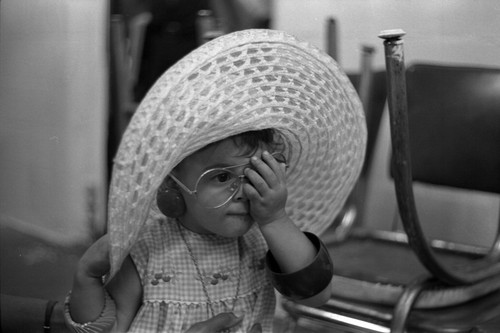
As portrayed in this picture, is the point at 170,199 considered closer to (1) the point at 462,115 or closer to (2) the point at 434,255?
(2) the point at 434,255

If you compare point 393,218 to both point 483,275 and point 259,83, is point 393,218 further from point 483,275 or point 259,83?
point 259,83

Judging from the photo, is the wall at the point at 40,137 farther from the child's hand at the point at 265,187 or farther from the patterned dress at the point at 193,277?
the child's hand at the point at 265,187

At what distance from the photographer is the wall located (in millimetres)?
856

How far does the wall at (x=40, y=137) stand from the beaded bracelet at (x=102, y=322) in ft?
0.43

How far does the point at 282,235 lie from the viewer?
698mm

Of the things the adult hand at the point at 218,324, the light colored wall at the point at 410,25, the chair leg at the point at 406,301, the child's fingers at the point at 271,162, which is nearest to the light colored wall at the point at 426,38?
the light colored wall at the point at 410,25

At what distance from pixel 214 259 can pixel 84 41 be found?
41cm

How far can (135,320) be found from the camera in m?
0.72

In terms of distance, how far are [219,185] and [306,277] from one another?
125 mm

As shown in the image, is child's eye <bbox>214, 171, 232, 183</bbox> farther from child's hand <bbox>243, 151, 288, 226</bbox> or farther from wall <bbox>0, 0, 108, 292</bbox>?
wall <bbox>0, 0, 108, 292</bbox>

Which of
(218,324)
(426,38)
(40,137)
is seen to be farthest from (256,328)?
(426,38)

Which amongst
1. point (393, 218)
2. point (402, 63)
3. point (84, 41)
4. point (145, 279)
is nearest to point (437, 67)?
point (393, 218)

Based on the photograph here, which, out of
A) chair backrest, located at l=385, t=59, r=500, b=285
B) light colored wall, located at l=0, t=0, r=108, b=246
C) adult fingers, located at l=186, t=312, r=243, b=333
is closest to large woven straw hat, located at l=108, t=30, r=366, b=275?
adult fingers, located at l=186, t=312, r=243, b=333

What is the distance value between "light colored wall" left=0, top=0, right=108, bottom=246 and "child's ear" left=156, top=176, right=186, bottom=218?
0.16m
